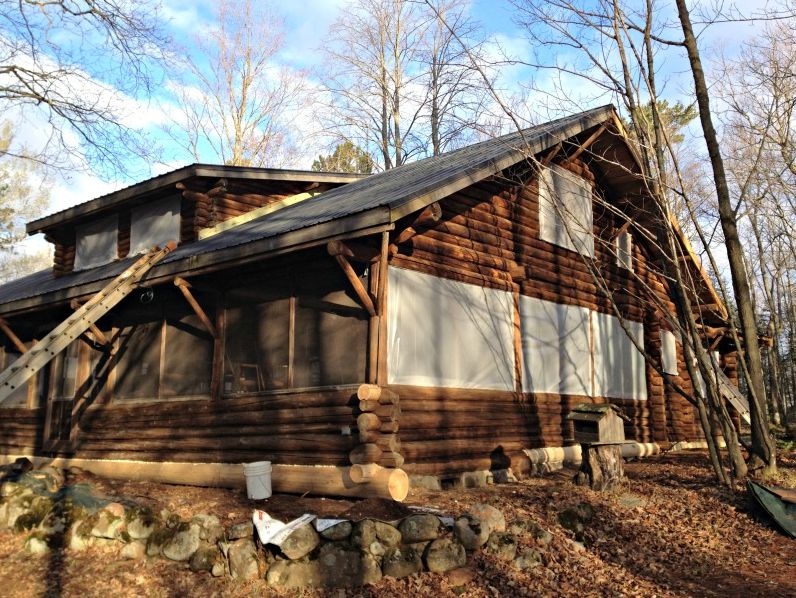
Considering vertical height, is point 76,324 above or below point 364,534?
above

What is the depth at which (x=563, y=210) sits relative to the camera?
1435 centimetres

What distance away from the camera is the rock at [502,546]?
7105 mm

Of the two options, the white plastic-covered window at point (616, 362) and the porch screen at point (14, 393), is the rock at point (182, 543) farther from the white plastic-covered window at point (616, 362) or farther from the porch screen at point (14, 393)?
the porch screen at point (14, 393)

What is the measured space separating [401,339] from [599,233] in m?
7.96

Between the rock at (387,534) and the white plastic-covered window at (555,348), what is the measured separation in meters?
5.88

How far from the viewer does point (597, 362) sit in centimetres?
1452

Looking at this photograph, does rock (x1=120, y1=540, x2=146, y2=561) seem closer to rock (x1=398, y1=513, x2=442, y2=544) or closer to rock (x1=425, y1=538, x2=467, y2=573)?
rock (x1=398, y1=513, x2=442, y2=544)

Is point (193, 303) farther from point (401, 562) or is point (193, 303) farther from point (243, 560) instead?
point (401, 562)

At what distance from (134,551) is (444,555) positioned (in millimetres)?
3348

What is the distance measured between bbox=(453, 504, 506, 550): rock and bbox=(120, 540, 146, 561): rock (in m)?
3.36

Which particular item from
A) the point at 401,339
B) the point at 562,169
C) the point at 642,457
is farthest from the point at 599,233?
the point at 401,339

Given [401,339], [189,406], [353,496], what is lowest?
[353,496]

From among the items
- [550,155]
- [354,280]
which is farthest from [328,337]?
[550,155]

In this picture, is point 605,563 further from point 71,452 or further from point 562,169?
point 71,452
